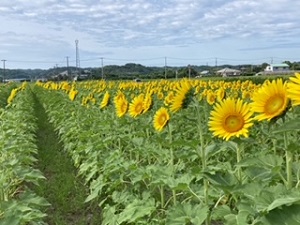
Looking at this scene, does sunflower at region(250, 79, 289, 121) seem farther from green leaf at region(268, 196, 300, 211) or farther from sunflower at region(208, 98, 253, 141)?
green leaf at region(268, 196, 300, 211)

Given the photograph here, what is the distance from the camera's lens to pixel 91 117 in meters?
7.32

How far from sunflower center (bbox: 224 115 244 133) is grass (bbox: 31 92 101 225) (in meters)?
2.58

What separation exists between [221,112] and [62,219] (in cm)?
291

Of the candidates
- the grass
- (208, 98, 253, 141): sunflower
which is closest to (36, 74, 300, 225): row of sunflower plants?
(208, 98, 253, 141): sunflower

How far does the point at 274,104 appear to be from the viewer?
6.38 feet

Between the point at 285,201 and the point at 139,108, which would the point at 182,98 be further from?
the point at 285,201

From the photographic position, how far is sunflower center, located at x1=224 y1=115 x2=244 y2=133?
2.29 meters

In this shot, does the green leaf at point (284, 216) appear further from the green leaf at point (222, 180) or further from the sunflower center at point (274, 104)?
the green leaf at point (222, 180)

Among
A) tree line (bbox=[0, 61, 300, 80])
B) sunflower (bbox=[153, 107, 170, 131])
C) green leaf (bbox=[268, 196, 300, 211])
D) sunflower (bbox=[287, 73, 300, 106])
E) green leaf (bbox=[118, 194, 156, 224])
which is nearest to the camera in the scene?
green leaf (bbox=[268, 196, 300, 211])

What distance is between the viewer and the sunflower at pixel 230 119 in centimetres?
228

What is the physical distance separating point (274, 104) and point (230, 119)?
411 mm

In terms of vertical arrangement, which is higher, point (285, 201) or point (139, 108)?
point (139, 108)

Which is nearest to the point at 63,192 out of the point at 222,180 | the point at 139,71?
the point at 222,180

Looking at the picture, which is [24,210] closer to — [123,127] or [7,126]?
[123,127]
